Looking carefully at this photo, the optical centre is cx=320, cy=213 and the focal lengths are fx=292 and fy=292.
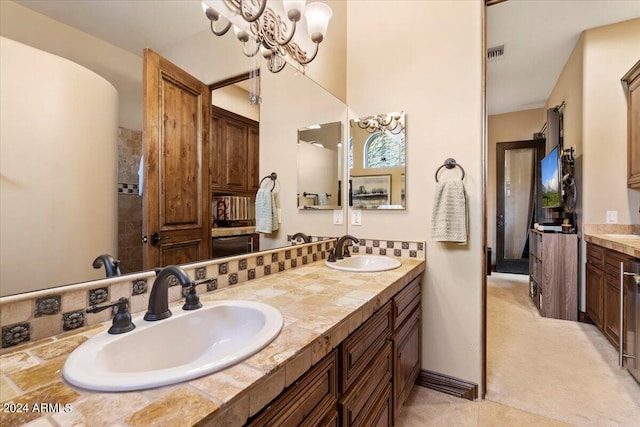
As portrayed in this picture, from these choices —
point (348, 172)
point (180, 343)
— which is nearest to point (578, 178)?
point (348, 172)

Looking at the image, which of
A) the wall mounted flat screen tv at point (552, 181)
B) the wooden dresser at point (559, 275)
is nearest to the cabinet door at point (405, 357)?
the wooden dresser at point (559, 275)

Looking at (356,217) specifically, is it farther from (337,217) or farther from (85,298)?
(85,298)

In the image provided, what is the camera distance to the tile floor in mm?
1625

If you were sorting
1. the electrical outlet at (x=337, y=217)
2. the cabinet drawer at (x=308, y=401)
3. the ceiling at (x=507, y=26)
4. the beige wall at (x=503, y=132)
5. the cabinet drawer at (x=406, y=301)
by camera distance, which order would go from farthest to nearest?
the beige wall at (x=503, y=132) < the electrical outlet at (x=337, y=217) < the cabinet drawer at (x=406, y=301) < the ceiling at (x=507, y=26) < the cabinet drawer at (x=308, y=401)

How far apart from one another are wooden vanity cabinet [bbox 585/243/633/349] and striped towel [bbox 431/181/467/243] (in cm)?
130

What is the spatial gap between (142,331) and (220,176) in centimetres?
72

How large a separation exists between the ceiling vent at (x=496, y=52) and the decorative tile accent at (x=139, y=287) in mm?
4171

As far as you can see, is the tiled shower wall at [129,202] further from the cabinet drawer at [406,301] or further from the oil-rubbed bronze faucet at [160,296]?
the cabinet drawer at [406,301]

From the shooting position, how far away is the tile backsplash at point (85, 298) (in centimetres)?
70

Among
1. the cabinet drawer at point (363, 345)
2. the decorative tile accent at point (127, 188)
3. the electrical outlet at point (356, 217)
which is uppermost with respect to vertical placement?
the decorative tile accent at point (127, 188)

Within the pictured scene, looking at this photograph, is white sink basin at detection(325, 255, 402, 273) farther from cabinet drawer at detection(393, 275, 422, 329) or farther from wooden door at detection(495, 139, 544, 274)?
wooden door at detection(495, 139, 544, 274)

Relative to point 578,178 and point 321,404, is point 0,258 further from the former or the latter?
point 578,178

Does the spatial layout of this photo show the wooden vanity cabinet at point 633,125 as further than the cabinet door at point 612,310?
Yes

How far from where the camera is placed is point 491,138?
5.60m
